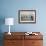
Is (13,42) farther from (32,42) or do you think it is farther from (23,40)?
(32,42)

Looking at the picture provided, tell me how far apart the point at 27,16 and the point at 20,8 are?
1.18 feet

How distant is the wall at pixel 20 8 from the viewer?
444 cm

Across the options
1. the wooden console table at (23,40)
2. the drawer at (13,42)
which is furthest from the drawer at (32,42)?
the drawer at (13,42)

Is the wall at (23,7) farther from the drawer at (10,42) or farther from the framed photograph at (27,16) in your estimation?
the drawer at (10,42)

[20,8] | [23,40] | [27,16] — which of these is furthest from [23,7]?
[23,40]

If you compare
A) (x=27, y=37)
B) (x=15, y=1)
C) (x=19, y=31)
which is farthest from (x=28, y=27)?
(x=15, y=1)

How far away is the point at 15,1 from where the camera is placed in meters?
4.43

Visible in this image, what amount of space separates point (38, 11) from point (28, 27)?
64cm

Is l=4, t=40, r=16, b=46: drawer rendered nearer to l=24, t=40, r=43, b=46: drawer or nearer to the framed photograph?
l=24, t=40, r=43, b=46: drawer

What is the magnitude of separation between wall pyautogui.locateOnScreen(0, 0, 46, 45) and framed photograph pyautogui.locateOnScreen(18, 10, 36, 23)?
4.1 inches

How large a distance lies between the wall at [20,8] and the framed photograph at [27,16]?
0.34 ft

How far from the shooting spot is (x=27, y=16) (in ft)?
14.6

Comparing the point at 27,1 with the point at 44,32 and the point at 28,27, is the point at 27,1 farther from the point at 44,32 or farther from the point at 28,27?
the point at 44,32

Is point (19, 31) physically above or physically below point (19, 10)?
below
